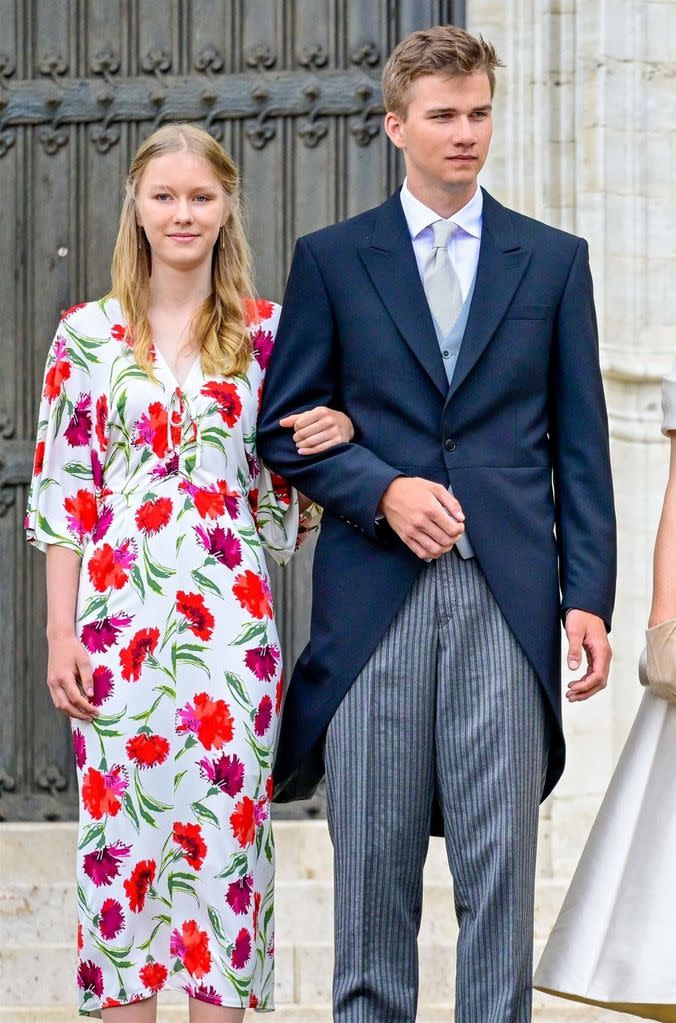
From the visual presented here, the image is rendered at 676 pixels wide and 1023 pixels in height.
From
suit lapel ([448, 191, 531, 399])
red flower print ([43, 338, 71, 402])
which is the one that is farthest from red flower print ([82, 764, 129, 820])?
suit lapel ([448, 191, 531, 399])

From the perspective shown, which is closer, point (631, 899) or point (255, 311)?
point (631, 899)

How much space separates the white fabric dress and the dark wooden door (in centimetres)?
222

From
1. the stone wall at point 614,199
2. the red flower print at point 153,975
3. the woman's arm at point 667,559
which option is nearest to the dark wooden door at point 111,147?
the stone wall at point 614,199

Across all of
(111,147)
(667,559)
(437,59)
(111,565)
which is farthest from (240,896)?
(111,147)

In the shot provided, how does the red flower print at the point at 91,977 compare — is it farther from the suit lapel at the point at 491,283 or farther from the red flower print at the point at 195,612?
the suit lapel at the point at 491,283

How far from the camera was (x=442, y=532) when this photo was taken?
2939 mm

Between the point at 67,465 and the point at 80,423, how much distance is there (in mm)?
82

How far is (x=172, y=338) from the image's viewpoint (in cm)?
339

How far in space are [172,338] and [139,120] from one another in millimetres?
2211

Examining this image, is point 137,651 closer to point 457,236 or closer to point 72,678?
point 72,678

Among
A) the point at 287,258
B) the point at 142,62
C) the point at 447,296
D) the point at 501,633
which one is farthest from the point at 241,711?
the point at 142,62

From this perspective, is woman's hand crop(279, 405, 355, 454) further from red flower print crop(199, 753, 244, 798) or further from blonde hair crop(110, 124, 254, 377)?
red flower print crop(199, 753, 244, 798)

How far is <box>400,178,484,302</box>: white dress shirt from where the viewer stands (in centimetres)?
317

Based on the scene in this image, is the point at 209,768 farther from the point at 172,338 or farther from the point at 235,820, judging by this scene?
the point at 172,338
